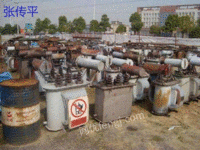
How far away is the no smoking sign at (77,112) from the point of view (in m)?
3.90

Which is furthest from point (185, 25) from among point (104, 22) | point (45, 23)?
point (45, 23)

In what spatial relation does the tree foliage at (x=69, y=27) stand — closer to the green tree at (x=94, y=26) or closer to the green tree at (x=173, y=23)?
the green tree at (x=94, y=26)

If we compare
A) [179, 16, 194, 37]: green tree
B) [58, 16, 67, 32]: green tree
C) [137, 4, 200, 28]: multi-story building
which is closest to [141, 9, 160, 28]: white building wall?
[137, 4, 200, 28]: multi-story building

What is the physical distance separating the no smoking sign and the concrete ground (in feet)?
0.92

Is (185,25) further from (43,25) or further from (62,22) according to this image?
(43,25)

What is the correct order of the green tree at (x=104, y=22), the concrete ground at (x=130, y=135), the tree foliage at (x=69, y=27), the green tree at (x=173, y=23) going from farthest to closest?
the tree foliage at (x=69, y=27) → the green tree at (x=104, y=22) → the green tree at (x=173, y=23) → the concrete ground at (x=130, y=135)

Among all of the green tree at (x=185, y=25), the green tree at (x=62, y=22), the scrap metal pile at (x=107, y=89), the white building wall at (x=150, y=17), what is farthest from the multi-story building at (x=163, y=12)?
the scrap metal pile at (x=107, y=89)

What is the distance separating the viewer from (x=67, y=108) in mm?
3855

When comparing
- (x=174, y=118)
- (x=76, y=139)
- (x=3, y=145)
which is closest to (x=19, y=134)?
(x=3, y=145)

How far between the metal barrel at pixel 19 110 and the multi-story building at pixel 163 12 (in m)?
77.3

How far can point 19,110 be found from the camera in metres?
3.48

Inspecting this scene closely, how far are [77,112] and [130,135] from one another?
50.5 inches

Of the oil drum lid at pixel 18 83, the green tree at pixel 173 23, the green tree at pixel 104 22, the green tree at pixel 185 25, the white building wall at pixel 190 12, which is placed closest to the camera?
the oil drum lid at pixel 18 83

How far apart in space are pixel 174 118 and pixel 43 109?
366 cm
